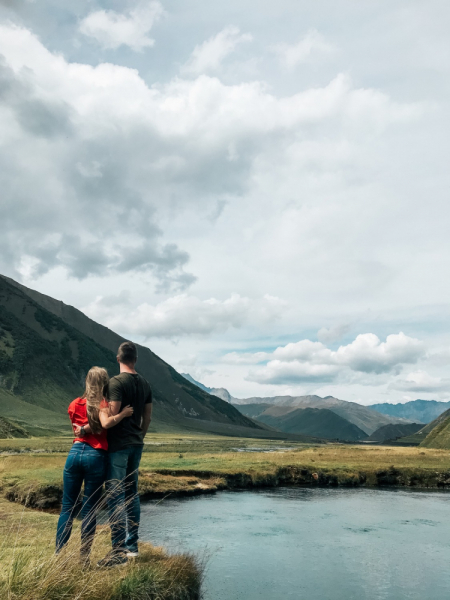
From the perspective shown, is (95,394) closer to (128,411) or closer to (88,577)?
(128,411)

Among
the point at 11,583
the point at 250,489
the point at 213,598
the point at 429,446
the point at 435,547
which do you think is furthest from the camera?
the point at 429,446

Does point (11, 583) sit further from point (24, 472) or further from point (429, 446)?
point (429, 446)

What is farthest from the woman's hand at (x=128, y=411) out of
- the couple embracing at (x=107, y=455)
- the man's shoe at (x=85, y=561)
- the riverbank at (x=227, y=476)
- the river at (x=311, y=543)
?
the riverbank at (x=227, y=476)

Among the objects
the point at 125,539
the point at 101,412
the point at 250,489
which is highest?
the point at 101,412

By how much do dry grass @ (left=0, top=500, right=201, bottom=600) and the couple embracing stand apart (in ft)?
1.25

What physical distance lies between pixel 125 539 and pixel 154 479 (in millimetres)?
25426

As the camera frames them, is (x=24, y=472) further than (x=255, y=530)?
Yes

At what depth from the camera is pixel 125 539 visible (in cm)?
977

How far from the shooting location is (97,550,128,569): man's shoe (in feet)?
29.4

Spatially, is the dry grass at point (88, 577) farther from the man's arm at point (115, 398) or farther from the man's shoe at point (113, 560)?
the man's arm at point (115, 398)

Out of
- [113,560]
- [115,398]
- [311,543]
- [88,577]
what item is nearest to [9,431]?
[311,543]

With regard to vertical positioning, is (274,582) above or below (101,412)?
below

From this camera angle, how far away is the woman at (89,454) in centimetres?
887

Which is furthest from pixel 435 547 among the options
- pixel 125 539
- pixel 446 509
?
pixel 125 539
